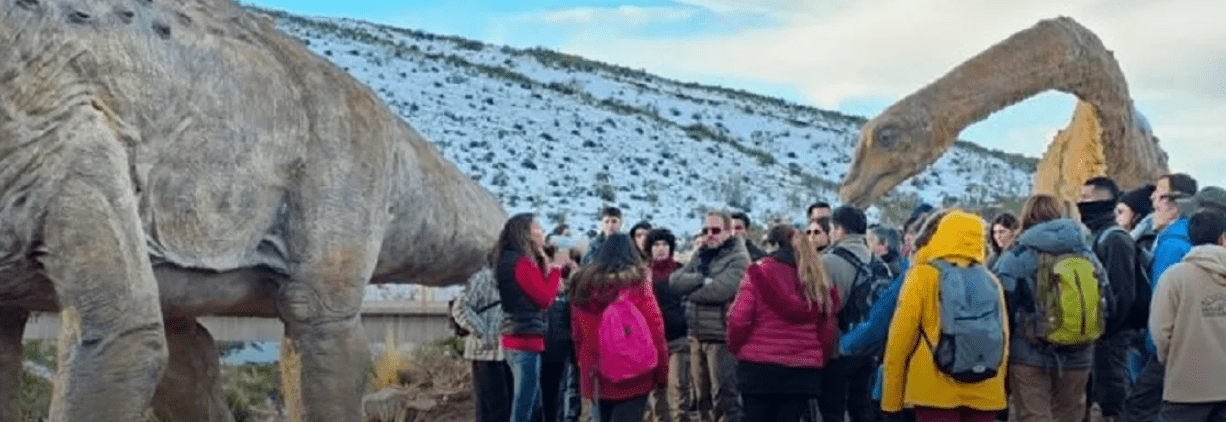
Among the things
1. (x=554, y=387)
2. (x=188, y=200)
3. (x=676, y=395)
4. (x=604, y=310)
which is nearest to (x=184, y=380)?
(x=188, y=200)

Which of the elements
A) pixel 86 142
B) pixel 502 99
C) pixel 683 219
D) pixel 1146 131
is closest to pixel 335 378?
pixel 86 142

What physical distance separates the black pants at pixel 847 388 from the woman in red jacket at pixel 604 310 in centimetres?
109

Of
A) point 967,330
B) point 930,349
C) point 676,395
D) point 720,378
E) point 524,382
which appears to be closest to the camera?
point 967,330

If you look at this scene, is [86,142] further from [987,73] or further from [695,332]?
[987,73]

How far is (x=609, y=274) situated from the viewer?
9.16 m

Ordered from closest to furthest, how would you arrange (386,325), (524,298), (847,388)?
(524,298), (847,388), (386,325)

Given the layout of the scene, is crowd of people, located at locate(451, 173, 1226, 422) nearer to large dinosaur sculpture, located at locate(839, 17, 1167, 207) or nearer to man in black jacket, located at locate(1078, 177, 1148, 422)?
man in black jacket, located at locate(1078, 177, 1148, 422)

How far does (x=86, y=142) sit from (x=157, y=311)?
0.73 metres

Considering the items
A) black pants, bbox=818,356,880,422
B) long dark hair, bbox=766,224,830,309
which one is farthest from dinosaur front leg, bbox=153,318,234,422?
black pants, bbox=818,356,880,422

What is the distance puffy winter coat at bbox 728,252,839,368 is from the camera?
29.1 ft

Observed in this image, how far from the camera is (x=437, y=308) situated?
62.8ft

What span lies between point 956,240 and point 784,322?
1.30m

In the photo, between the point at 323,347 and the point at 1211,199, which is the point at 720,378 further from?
the point at 323,347

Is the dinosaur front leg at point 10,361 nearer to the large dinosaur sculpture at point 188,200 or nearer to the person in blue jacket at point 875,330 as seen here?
the large dinosaur sculpture at point 188,200
